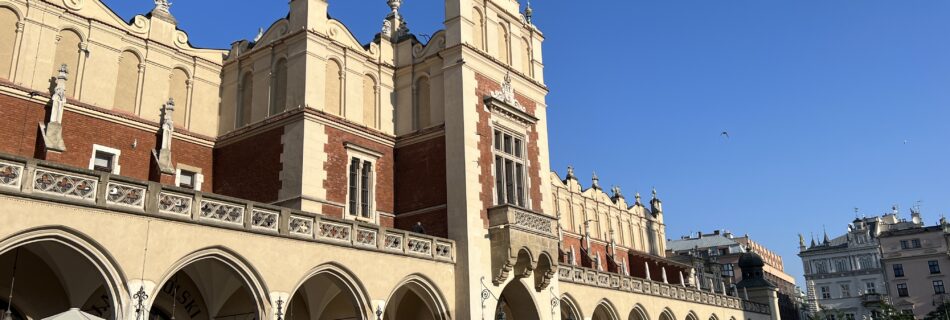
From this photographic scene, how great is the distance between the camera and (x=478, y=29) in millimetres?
27891

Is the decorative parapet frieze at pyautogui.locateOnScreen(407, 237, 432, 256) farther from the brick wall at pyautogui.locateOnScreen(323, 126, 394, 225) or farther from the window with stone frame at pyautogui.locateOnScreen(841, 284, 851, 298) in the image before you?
the window with stone frame at pyautogui.locateOnScreen(841, 284, 851, 298)

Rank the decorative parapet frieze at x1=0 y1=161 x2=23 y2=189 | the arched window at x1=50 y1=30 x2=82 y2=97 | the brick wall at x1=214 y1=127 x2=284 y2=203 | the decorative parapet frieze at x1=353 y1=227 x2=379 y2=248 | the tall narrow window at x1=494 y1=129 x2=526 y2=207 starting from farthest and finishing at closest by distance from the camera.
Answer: the tall narrow window at x1=494 y1=129 x2=526 y2=207
the brick wall at x1=214 y1=127 x2=284 y2=203
the arched window at x1=50 y1=30 x2=82 y2=97
the decorative parapet frieze at x1=353 y1=227 x2=379 y2=248
the decorative parapet frieze at x1=0 y1=161 x2=23 y2=189

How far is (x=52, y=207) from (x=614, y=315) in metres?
22.5

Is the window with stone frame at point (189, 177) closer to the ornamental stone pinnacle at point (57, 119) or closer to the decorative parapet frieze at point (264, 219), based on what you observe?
the ornamental stone pinnacle at point (57, 119)

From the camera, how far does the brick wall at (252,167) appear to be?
80.2 feet

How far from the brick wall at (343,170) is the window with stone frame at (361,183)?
186 mm

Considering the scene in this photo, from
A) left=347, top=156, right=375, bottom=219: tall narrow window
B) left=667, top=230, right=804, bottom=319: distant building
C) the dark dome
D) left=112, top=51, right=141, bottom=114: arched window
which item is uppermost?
left=667, top=230, right=804, bottom=319: distant building

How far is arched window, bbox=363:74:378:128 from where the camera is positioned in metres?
27.1

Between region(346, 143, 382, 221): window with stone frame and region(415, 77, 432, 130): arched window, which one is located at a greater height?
region(415, 77, 432, 130): arched window

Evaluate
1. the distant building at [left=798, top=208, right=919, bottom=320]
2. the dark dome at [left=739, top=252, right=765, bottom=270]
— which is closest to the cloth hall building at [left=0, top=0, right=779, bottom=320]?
the dark dome at [left=739, top=252, right=765, bottom=270]

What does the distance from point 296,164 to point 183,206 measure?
682 cm

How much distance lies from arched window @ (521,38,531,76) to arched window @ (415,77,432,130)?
420 cm

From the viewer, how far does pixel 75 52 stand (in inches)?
907

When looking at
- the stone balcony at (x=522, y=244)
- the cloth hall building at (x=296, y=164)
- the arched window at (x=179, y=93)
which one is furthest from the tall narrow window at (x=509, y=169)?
the arched window at (x=179, y=93)
